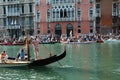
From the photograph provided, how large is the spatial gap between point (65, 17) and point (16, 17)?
308 inches

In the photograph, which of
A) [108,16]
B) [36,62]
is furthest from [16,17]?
[36,62]

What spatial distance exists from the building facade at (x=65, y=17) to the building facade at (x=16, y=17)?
4.75ft

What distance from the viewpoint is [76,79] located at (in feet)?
48.6

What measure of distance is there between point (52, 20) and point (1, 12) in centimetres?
860

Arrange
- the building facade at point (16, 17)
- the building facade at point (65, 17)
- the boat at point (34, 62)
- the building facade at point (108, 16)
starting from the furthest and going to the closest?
1. the building facade at point (16, 17)
2. the building facade at point (65, 17)
3. the building facade at point (108, 16)
4. the boat at point (34, 62)

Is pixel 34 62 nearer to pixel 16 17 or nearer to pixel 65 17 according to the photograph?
pixel 65 17

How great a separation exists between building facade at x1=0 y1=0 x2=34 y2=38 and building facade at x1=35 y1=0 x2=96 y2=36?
1447mm

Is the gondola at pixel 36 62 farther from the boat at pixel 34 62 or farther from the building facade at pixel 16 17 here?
the building facade at pixel 16 17

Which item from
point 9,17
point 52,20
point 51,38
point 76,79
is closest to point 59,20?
point 52,20

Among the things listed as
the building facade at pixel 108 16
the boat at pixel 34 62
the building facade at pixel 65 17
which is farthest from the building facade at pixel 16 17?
the boat at pixel 34 62

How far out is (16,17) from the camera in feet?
177

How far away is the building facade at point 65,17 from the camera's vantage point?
165 feet

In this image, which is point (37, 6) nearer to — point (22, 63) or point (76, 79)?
point (22, 63)

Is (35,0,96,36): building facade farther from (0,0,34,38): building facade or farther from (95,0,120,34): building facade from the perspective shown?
(0,0,34,38): building facade
